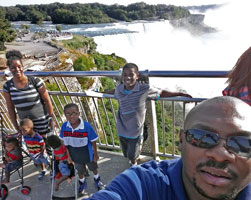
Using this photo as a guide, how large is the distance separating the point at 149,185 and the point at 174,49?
68.0m

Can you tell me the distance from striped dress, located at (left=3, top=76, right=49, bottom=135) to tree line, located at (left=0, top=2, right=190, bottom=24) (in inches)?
3787

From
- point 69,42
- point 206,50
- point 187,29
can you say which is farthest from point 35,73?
point 187,29

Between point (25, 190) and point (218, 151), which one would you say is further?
point (25, 190)

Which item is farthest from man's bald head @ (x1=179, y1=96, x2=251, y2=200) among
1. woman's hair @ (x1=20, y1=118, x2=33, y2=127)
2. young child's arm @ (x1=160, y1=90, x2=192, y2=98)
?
woman's hair @ (x1=20, y1=118, x2=33, y2=127)

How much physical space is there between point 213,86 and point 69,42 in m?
32.9

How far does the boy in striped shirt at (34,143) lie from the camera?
2.79 meters

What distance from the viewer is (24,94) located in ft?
9.06

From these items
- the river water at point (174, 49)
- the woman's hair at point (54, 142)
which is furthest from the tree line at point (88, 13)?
the woman's hair at point (54, 142)

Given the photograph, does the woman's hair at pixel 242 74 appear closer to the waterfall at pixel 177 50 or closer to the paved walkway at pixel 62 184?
the paved walkway at pixel 62 184

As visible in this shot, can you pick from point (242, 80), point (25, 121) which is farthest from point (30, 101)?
point (242, 80)

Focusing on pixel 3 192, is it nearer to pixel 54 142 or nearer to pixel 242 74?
pixel 54 142

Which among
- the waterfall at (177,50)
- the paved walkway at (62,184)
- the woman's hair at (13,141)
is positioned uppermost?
the woman's hair at (13,141)

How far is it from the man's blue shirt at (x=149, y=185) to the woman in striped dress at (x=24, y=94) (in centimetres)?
199

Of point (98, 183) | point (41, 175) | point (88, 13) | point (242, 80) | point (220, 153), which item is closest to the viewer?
point (220, 153)
